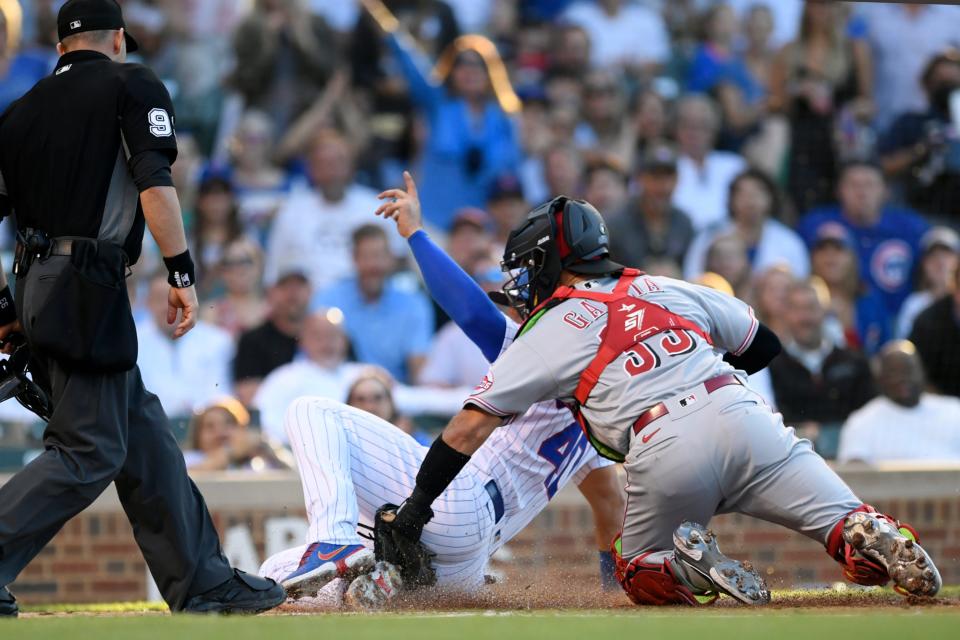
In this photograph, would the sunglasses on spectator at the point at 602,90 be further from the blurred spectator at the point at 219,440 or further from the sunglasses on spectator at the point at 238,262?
the blurred spectator at the point at 219,440

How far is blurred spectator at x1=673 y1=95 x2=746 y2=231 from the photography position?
1106cm

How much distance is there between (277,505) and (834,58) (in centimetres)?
642

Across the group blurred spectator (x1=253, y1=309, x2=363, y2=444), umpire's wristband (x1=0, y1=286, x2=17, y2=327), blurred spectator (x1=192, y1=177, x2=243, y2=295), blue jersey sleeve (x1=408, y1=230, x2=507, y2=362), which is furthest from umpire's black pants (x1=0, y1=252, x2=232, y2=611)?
blurred spectator (x1=192, y1=177, x2=243, y2=295)

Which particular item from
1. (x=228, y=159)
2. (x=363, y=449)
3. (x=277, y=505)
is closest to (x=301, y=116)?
(x=228, y=159)

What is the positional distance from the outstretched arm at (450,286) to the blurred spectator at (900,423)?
421cm

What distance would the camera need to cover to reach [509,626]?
3961 millimetres

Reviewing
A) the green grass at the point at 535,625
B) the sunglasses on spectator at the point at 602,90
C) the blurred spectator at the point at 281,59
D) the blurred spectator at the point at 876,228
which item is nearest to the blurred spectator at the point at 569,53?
the sunglasses on spectator at the point at 602,90

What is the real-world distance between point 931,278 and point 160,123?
24.1 feet

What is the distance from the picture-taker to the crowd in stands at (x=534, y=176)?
9219 millimetres

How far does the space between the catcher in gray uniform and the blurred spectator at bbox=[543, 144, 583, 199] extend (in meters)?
5.86

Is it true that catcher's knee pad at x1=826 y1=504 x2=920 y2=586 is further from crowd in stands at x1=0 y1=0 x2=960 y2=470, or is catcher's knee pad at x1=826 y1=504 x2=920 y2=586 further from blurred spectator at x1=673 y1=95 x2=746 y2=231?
blurred spectator at x1=673 y1=95 x2=746 y2=231

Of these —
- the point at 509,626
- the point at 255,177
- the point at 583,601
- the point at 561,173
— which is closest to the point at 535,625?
the point at 509,626

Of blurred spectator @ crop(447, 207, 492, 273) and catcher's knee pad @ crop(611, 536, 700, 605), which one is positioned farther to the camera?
blurred spectator @ crop(447, 207, 492, 273)

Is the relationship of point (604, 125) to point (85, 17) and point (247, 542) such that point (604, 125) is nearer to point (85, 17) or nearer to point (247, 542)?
point (247, 542)
